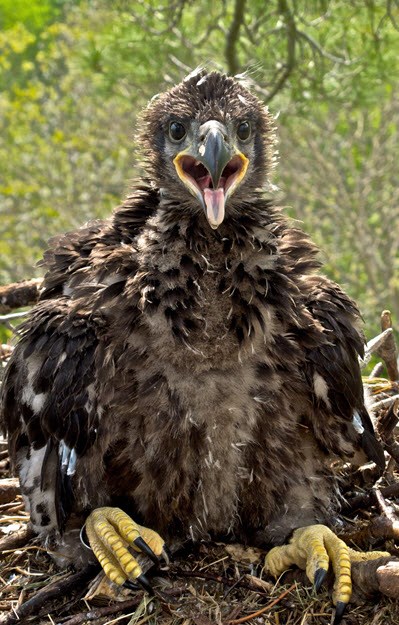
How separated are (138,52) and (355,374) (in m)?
4.95

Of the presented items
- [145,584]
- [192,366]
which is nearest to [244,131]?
[192,366]

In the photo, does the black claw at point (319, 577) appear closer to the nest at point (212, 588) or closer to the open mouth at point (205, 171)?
the nest at point (212, 588)

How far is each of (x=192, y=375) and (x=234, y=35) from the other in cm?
373

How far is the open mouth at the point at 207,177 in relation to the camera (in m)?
2.59

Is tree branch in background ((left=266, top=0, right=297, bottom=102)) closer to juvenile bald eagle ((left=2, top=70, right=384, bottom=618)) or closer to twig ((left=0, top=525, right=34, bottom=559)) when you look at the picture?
juvenile bald eagle ((left=2, top=70, right=384, bottom=618))

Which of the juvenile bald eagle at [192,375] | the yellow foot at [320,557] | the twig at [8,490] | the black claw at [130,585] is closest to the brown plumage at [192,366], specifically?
the juvenile bald eagle at [192,375]

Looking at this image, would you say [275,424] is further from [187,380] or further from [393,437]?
[393,437]

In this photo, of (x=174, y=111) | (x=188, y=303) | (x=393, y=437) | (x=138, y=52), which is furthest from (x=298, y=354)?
(x=138, y=52)

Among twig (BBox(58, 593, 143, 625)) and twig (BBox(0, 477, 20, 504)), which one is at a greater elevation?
twig (BBox(0, 477, 20, 504))

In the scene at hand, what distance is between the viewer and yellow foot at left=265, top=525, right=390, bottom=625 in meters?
2.65

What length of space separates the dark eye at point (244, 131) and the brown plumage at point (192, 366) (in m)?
0.03

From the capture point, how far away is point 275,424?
2.84m

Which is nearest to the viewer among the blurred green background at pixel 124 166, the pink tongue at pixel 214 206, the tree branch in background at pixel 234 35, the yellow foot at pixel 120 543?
the pink tongue at pixel 214 206

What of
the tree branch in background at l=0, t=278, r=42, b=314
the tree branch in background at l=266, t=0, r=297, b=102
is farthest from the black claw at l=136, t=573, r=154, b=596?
the tree branch in background at l=266, t=0, r=297, b=102
